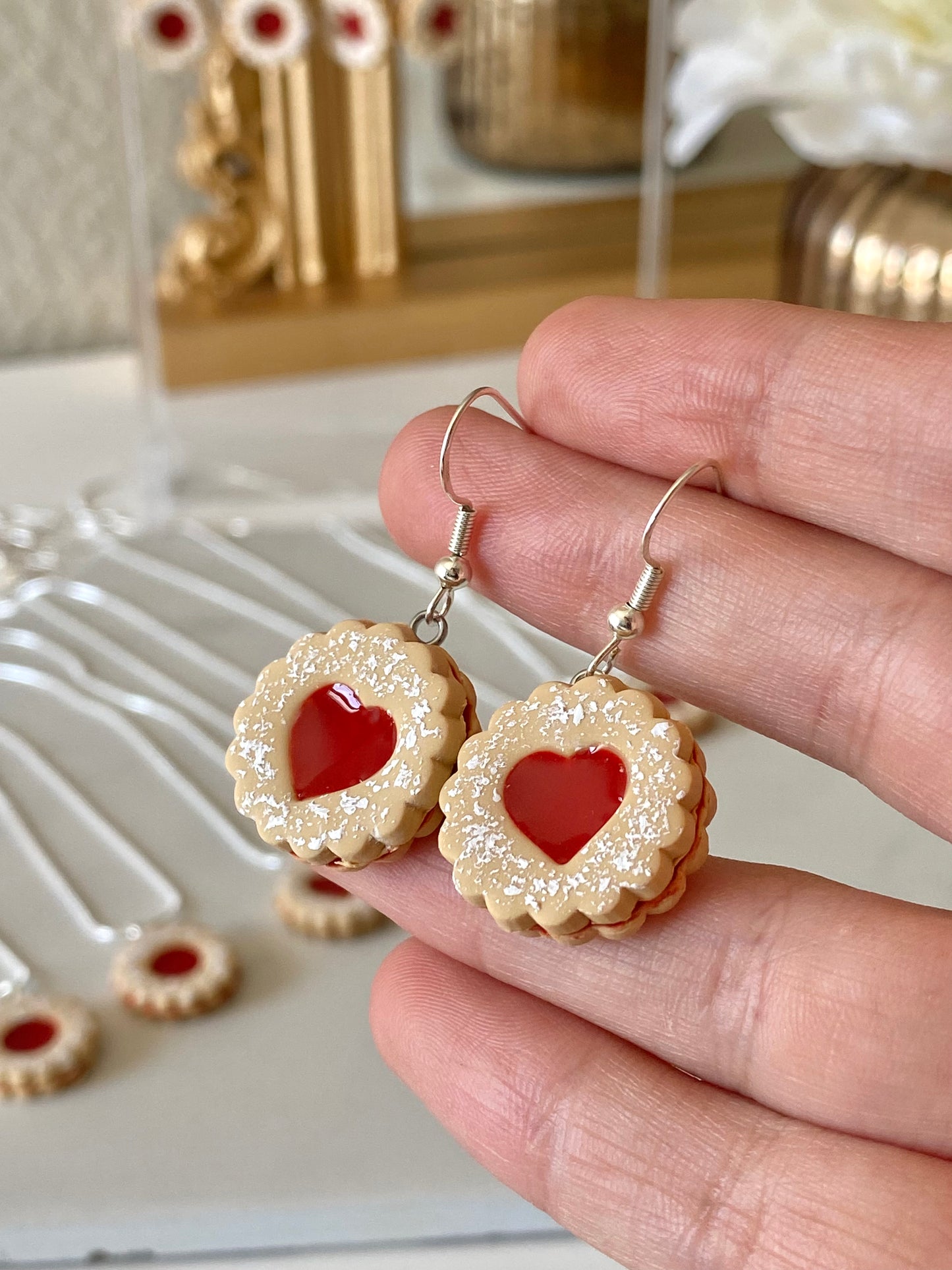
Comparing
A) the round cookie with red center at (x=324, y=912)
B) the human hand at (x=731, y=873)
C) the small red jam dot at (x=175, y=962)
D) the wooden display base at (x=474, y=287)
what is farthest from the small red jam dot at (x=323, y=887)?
the wooden display base at (x=474, y=287)

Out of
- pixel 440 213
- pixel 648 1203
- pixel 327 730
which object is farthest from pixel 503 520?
pixel 440 213

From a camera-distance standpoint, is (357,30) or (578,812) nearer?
(578,812)

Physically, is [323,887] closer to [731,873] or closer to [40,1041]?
[40,1041]

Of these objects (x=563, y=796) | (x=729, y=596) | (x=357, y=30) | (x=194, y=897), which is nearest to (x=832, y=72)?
(x=357, y=30)

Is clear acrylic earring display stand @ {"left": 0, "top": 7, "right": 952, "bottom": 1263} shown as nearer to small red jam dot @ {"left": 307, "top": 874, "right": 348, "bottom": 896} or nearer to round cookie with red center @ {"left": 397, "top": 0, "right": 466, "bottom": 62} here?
small red jam dot @ {"left": 307, "top": 874, "right": 348, "bottom": 896}

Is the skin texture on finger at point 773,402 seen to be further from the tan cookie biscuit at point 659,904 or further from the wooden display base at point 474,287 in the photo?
the wooden display base at point 474,287

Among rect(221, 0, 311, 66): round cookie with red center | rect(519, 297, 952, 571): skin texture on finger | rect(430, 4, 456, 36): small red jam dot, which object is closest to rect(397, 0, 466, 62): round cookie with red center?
rect(430, 4, 456, 36): small red jam dot
